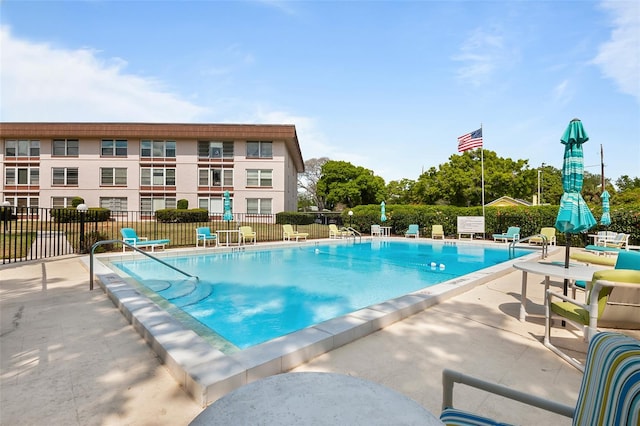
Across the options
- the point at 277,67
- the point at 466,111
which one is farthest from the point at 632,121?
the point at 277,67

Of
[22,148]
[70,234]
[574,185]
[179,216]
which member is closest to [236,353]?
[574,185]

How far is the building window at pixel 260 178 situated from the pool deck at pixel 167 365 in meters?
24.0

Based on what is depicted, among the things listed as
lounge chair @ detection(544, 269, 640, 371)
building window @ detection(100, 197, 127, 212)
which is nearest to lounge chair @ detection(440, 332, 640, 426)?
lounge chair @ detection(544, 269, 640, 371)

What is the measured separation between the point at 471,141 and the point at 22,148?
37.8 metres

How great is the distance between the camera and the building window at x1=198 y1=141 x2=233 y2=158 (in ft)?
95.6

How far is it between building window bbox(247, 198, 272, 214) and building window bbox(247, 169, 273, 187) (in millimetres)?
1418

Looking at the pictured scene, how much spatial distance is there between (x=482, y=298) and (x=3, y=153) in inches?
1571

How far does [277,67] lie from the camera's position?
14.8m

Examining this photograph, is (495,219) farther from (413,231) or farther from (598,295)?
(598,295)

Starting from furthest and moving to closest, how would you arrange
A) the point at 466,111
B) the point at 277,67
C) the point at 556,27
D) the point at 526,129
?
the point at 466,111 < the point at 526,129 < the point at 277,67 < the point at 556,27

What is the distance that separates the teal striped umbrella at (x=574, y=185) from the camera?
500 cm

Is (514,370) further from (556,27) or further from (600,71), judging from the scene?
(600,71)

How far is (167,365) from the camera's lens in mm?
3113

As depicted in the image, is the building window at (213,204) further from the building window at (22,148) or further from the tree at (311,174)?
the tree at (311,174)
